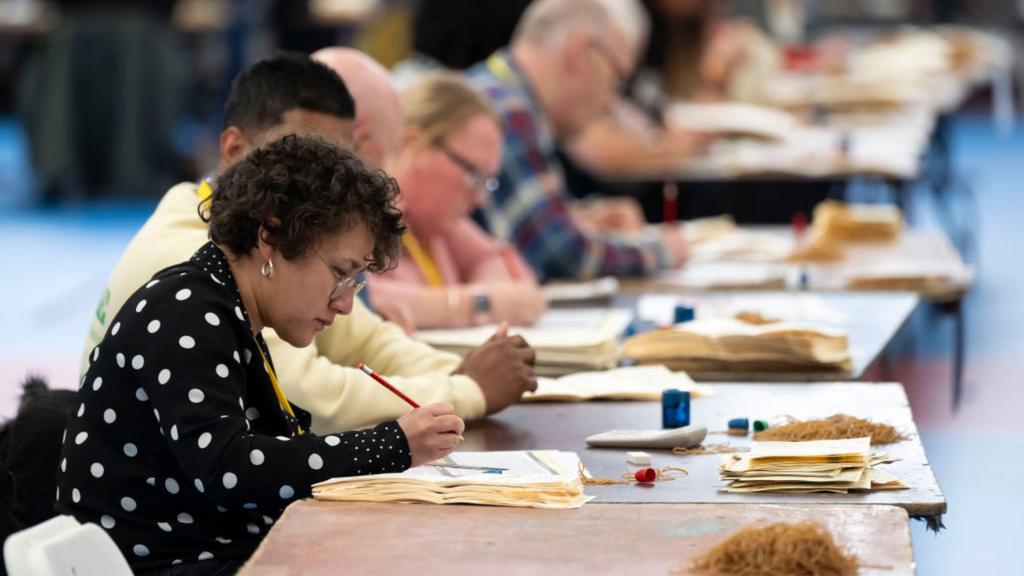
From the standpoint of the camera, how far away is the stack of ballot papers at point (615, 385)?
3455 millimetres

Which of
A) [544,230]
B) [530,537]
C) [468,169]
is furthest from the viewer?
[544,230]

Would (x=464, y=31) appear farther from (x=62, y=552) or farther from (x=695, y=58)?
(x=62, y=552)

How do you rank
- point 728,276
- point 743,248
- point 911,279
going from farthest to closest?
point 743,248, point 728,276, point 911,279

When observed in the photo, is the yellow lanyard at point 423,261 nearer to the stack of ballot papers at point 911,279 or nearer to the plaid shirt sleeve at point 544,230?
the plaid shirt sleeve at point 544,230

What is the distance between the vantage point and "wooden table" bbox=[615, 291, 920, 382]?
369cm

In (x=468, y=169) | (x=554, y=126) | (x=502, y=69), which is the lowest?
(x=468, y=169)

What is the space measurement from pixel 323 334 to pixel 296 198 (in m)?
0.93

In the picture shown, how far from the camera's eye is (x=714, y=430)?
10.3 feet

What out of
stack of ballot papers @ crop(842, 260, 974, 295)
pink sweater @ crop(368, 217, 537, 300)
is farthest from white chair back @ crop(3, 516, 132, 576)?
stack of ballot papers @ crop(842, 260, 974, 295)

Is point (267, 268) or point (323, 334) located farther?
point (323, 334)

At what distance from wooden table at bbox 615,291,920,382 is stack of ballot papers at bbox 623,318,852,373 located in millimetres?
26

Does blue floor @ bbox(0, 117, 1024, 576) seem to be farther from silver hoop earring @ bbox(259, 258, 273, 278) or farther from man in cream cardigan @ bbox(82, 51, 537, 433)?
man in cream cardigan @ bbox(82, 51, 537, 433)

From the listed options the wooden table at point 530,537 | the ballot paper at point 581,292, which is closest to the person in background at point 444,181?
the ballot paper at point 581,292

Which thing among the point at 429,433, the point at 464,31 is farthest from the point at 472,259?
the point at 464,31
